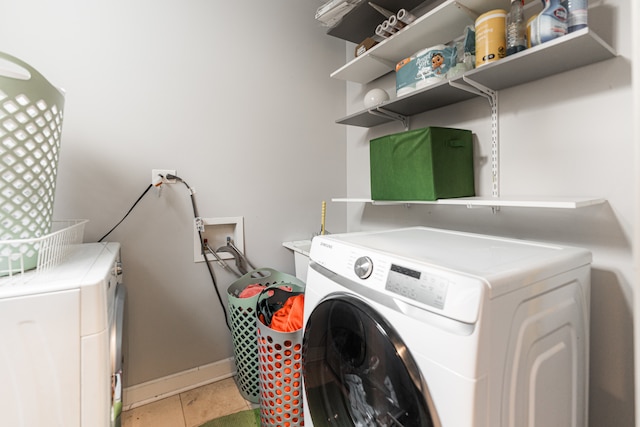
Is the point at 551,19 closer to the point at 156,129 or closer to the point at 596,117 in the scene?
the point at 596,117

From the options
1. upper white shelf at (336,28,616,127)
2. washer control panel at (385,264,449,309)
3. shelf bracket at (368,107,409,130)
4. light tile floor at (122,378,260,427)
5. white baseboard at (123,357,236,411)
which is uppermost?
shelf bracket at (368,107,409,130)

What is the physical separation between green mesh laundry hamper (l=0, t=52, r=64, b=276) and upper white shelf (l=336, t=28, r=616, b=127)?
1.28 meters

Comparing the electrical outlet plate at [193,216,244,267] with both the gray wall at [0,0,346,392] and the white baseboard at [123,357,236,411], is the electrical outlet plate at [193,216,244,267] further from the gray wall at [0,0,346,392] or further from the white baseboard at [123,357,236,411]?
the white baseboard at [123,357,236,411]

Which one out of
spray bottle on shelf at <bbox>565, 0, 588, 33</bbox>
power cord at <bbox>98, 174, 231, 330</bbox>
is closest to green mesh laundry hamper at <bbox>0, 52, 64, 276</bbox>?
power cord at <bbox>98, 174, 231, 330</bbox>

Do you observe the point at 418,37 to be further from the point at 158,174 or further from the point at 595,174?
the point at 158,174

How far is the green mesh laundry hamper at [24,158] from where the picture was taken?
665 millimetres

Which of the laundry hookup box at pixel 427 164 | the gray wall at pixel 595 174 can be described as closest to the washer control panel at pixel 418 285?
the laundry hookup box at pixel 427 164

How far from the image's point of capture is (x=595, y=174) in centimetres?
96

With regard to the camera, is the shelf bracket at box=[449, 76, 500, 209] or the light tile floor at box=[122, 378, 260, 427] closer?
the shelf bracket at box=[449, 76, 500, 209]

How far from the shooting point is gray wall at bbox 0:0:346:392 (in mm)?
1308

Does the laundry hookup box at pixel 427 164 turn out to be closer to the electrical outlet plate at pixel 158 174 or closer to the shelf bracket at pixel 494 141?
the shelf bracket at pixel 494 141

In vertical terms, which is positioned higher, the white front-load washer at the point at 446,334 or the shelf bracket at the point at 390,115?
the shelf bracket at the point at 390,115

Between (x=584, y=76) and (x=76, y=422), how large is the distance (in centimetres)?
179

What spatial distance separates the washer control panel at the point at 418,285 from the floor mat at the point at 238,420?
→ 1.11 meters
